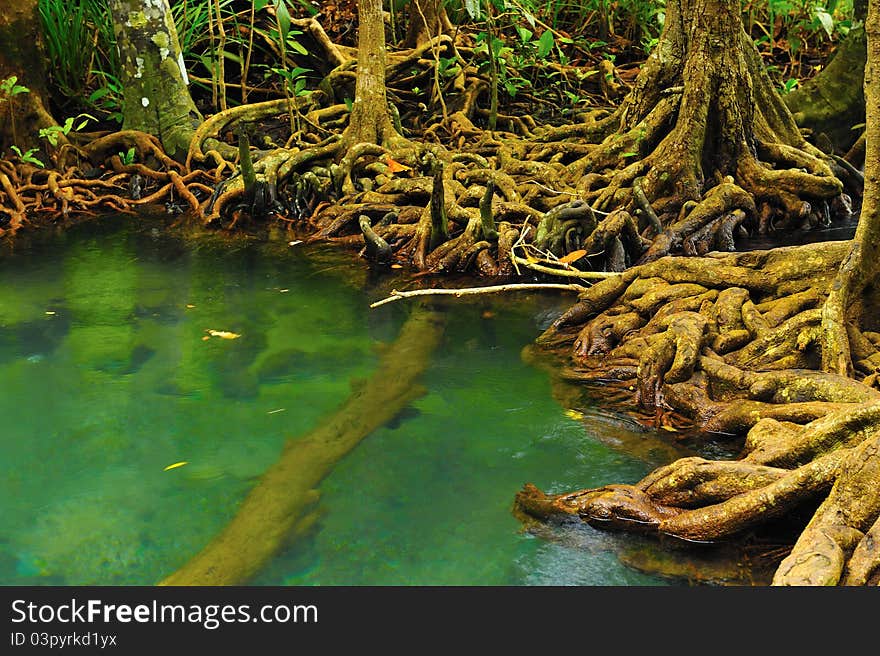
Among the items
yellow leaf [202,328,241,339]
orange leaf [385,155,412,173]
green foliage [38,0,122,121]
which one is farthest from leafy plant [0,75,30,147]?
yellow leaf [202,328,241,339]

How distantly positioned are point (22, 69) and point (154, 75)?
1.46 m

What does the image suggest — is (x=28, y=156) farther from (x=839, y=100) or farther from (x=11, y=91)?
(x=839, y=100)

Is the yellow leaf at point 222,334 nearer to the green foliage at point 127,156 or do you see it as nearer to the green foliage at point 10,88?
the green foliage at point 10,88

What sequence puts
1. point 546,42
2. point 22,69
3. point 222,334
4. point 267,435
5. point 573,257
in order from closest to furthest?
point 267,435, point 222,334, point 573,257, point 22,69, point 546,42

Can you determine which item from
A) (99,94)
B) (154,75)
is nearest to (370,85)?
(154,75)

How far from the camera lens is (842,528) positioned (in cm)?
327

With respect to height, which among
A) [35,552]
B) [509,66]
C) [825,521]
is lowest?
[35,552]

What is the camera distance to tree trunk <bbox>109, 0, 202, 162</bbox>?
436 inches

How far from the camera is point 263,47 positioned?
13.5 m

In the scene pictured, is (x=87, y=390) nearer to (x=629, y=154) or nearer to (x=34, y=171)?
(x=629, y=154)

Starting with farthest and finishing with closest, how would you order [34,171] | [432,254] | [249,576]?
[34,171] < [432,254] < [249,576]

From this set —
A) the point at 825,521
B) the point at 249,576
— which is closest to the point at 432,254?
the point at 249,576

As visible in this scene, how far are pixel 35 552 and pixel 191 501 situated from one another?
702 millimetres

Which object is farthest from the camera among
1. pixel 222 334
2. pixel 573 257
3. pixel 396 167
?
pixel 396 167
